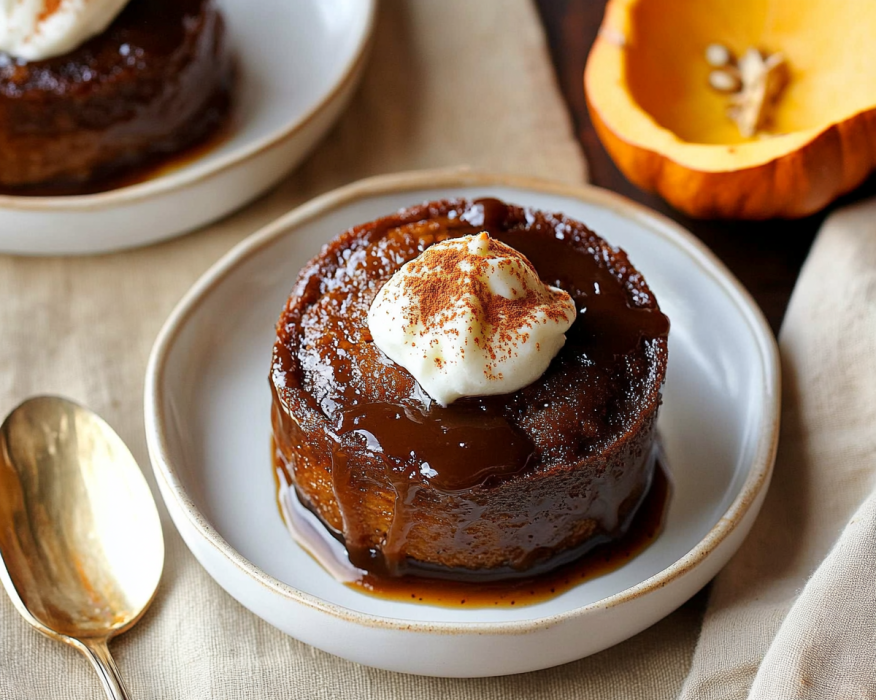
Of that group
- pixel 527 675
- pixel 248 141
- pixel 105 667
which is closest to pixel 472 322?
pixel 527 675

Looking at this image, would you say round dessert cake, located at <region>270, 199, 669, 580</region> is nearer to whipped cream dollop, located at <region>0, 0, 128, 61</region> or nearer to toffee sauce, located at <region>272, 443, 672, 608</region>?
toffee sauce, located at <region>272, 443, 672, 608</region>

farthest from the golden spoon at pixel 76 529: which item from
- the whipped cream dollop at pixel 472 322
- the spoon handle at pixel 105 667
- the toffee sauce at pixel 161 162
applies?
the toffee sauce at pixel 161 162

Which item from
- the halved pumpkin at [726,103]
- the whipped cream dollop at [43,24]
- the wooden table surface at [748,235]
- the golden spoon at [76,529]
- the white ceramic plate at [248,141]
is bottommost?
the wooden table surface at [748,235]

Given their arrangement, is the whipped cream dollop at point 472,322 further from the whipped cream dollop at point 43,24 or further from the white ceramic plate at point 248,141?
the whipped cream dollop at point 43,24

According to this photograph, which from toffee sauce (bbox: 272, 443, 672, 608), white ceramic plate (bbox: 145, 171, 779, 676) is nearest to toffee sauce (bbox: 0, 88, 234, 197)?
white ceramic plate (bbox: 145, 171, 779, 676)

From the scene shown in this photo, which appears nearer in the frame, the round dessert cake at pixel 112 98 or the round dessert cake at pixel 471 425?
the round dessert cake at pixel 471 425

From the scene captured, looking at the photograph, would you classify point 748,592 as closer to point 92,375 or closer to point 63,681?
point 63,681

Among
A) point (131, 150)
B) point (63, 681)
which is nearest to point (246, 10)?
point (131, 150)
